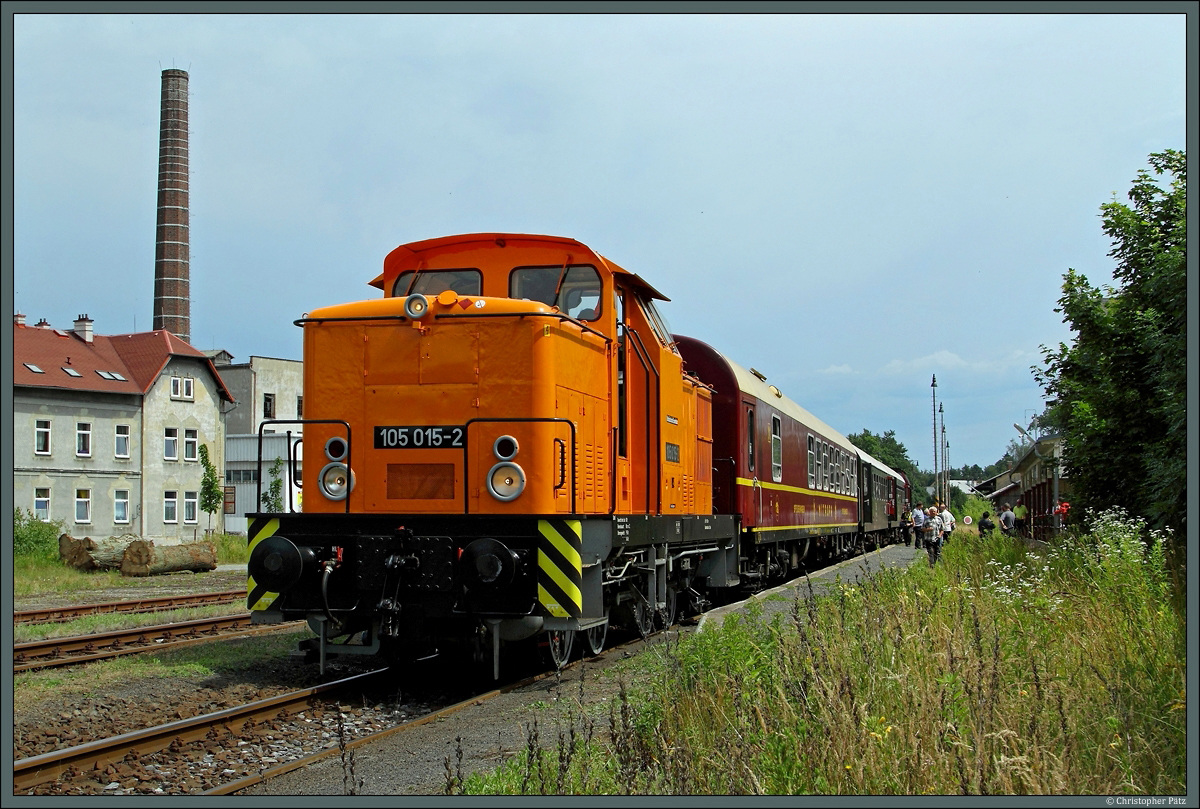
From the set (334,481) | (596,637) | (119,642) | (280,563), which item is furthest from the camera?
(119,642)

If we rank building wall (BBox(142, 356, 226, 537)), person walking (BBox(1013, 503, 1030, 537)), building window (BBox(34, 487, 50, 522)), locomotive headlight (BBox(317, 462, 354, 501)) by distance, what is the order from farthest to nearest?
building wall (BBox(142, 356, 226, 537))
building window (BBox(34, 487, 50, 522))
person walking (BBox(1013, 503, 1030, 537))
locomotive headlight (BBox(317, 462, 354, 501))

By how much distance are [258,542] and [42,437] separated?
113 feet

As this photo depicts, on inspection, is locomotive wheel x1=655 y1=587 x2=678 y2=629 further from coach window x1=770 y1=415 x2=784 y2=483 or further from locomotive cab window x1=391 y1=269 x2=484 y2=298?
coach window x1=770 y1=415 x2=784 y2=483

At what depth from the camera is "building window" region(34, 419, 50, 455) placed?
3703cm

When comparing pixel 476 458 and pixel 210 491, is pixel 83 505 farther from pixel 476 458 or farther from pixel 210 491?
pixel 476 458

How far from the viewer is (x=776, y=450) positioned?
1634cm

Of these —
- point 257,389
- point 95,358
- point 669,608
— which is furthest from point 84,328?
point 669,608

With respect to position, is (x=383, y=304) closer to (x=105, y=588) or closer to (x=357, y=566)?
(x=357, y=566)

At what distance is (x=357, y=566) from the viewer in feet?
25.1

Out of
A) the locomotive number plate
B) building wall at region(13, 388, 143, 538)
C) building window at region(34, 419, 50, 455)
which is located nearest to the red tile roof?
building wall at region(13, 388, 143, 538)

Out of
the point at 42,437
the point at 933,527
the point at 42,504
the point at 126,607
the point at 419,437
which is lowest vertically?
the point at 126,607

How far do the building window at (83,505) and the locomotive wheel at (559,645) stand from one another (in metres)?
35.4

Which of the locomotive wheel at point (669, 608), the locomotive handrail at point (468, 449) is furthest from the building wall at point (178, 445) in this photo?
the locomotive handrail at point (468, 449)

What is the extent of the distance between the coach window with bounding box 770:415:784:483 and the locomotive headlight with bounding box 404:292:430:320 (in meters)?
8.92
